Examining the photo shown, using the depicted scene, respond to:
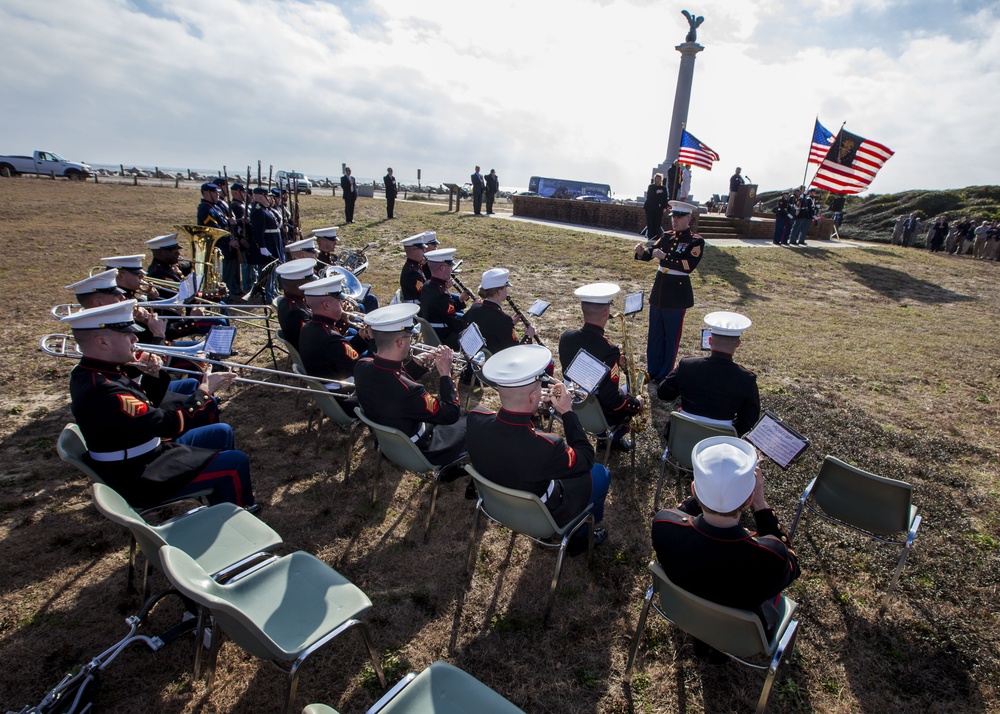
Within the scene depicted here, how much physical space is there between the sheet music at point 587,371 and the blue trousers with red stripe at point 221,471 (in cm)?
279

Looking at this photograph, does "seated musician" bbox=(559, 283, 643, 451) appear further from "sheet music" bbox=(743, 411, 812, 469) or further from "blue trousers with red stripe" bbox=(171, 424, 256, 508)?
"blue trousers with red stripe" bbox=(171, 424, 256, 508)

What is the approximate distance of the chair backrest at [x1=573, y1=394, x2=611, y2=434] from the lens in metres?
4.90

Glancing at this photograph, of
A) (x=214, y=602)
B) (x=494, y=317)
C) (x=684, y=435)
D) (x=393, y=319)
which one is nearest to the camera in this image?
(x=214, y=602)

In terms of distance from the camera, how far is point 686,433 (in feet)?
14.7

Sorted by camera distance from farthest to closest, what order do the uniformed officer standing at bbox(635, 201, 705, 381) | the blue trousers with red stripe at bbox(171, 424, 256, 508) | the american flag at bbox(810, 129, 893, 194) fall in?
the american flag at bbox(810, 129, 893, 194) → the uniformed officer standing at bbox(635, 201, 705, 381) → the blue trousers with red stripe at bbox(171, 424, 256, 508)

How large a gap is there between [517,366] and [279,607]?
2025mm

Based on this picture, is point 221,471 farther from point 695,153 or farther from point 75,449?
point 695,153

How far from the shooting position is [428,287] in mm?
7184

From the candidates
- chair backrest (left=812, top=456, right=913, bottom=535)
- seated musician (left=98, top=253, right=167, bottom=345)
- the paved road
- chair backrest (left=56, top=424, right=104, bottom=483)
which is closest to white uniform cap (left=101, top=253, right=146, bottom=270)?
seated musician (left=98, top=253, right=167, bottom=345)

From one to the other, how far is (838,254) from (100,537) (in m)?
22.2

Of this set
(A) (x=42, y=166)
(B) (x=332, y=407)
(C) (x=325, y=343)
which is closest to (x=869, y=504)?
(B) (x=332, y=407)

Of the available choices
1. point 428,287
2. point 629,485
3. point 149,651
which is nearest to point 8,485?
point 149,651

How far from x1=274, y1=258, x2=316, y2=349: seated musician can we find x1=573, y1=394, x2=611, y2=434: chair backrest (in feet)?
10.9

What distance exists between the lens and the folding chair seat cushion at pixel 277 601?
2316 mm
